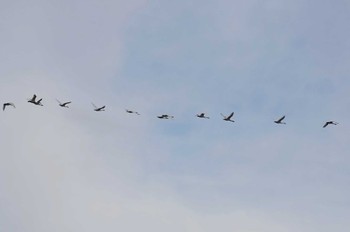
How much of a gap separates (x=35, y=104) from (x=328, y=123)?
104863 mm

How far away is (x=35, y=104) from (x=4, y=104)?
37.8ft

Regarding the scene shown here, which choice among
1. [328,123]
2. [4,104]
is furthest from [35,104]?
[328,123]

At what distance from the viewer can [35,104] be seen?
19512 cm

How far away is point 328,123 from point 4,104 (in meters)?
114

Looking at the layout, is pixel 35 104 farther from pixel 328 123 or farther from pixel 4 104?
pixel 328 123

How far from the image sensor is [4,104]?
18750 cm

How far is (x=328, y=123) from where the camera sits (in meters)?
197
